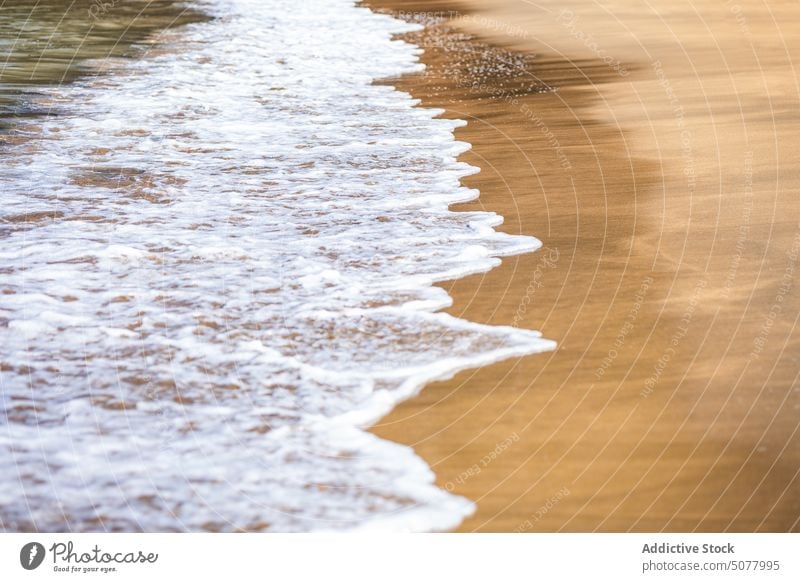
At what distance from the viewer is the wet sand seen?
2.87 meters

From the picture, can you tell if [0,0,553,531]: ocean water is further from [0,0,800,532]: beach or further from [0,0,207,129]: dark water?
[0,0,207,129]: dark water

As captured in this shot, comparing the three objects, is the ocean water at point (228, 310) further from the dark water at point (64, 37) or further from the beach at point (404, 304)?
the dark water at point (64, 37)

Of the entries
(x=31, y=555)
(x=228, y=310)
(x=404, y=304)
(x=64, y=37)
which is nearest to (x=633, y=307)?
(x=404, y=304)

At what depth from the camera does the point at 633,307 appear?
→ 12.7 ft

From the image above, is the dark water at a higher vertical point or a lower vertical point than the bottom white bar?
higher

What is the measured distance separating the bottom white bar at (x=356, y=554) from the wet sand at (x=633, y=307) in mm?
54

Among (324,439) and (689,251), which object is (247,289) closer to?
(324,439)

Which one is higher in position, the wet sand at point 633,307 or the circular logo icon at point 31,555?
the wet sand at point 633,307

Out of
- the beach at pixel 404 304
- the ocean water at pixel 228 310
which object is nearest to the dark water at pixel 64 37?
the beach at pixel 404 304

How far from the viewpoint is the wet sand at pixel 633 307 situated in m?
2.87

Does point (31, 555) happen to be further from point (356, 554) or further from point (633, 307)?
point (633, 307)

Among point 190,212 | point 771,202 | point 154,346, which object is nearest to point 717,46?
point 771,202

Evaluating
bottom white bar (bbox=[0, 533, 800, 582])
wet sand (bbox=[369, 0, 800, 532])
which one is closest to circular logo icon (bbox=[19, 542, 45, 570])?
bottom white bar (bbox=[0, 533, 800, 582])

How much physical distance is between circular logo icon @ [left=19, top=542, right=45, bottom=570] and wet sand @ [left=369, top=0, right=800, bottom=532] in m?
1.10
